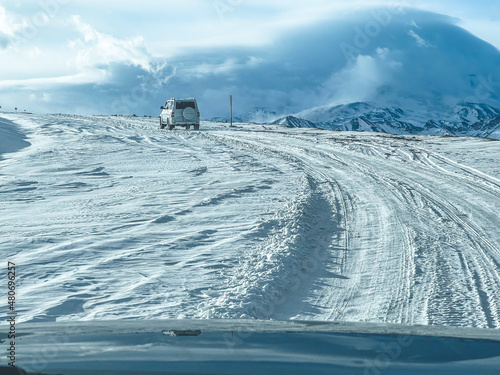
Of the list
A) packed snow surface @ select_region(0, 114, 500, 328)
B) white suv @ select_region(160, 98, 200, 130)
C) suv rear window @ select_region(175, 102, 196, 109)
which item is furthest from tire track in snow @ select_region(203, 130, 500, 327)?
suv rear window @ select_region(175, 102, 196, 109)

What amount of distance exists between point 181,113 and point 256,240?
2442 cm

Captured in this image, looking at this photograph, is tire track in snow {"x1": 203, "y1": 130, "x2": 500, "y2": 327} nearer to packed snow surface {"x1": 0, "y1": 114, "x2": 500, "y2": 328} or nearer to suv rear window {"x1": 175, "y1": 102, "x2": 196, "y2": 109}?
packed snow surface {"x1": 0, "y1": 114, "x2": 500, "y2": 328}

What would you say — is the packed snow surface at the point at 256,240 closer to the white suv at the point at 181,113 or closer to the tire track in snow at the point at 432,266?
the tire track in snow at the point at 432,266

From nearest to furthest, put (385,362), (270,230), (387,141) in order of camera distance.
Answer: (385,362) < (270,230) < (387,141)

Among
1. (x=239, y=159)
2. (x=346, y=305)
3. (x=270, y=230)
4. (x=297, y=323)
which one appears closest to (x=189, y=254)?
(x=270, y=230)

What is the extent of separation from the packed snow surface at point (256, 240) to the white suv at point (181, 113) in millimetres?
15335

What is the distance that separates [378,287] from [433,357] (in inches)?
141

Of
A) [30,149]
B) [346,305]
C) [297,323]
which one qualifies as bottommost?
[346,305]

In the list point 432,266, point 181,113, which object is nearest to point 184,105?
point 181,113

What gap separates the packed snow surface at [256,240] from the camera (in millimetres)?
4996

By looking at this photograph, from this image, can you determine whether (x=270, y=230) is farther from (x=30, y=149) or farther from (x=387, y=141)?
(x=387, y=141)

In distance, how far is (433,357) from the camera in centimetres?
204

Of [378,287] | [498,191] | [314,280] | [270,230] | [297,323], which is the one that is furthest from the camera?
[498,191]

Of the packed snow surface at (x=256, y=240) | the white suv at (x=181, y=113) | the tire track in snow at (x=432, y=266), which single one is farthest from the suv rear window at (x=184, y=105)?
the tire track in snow at (x=432, y=266)
